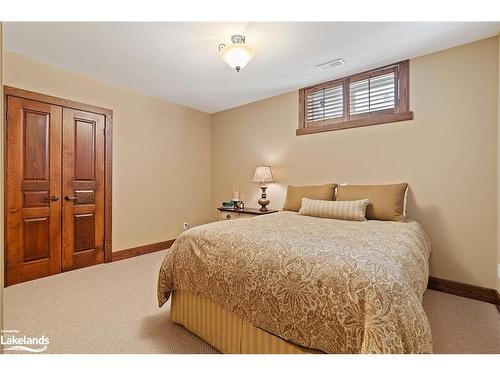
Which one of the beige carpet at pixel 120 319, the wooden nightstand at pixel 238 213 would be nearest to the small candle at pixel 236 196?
the wooden nightstand at pixel 238 213

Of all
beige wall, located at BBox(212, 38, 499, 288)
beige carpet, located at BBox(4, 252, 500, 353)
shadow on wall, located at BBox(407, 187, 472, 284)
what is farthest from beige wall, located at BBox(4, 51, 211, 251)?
shadow on wall, located at BBox(407, 187, 472, 284)

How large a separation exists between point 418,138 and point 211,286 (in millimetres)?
2527

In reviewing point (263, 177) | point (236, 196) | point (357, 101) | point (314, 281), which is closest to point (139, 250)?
point (236, 196)

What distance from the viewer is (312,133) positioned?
11.3 ft

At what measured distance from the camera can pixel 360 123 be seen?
302 centimetres

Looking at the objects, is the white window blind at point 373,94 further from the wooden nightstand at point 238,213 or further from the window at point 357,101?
the wooden nightstand at point 238,213

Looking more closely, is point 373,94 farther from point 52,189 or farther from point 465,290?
point 52,189

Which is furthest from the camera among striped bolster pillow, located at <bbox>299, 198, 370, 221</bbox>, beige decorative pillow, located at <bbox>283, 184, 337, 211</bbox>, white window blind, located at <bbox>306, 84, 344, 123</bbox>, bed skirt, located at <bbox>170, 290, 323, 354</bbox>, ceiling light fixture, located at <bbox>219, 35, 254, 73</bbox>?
white window blind, located at <bbox>306, 84, 344, 123</bbox>

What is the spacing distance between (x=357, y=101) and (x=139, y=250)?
3578 mm

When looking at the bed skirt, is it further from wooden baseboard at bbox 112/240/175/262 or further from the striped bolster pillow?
wooden baseboard at bbox 112/240/175/262

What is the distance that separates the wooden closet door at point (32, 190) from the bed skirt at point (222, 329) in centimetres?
197

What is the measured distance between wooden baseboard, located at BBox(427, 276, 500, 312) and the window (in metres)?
1.70

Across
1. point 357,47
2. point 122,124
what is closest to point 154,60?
point 122,124

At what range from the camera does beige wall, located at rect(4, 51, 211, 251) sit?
9.73 ft
